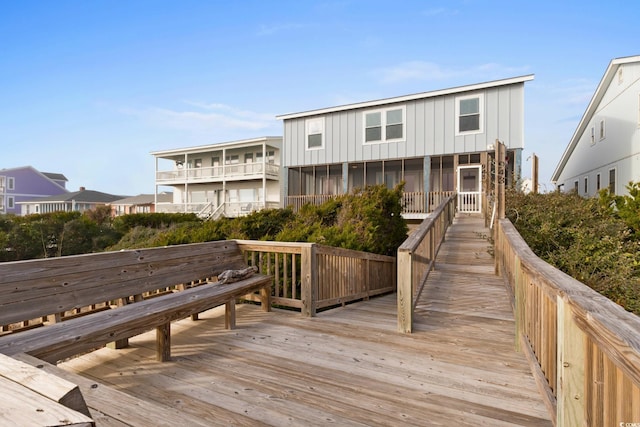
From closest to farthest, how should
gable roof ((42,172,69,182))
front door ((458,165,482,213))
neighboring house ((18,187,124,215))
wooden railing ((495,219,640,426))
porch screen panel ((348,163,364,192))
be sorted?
wooden railing ((495,219,640,426)) < front door ((458,165,482,213)) < porch screen panel ((348,163,364,192)) < neighboring house ((18,187,124,215)) < gable roof ((42,172,69,182))

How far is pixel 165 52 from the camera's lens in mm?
14531

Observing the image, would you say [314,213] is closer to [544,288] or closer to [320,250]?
[320,250]

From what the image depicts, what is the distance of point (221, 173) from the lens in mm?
24891

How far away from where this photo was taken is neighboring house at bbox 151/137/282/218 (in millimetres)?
23672

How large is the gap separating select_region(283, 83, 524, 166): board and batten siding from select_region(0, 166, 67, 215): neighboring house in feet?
142

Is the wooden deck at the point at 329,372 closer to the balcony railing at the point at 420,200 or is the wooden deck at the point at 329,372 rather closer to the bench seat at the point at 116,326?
the bench seat at the point at 116,326

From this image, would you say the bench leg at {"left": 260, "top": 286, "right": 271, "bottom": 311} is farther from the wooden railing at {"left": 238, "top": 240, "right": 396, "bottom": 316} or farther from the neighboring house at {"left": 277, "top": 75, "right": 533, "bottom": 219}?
the neighboring house at {"left": 277, "top": 75, "right": 533, "bottom": 219}

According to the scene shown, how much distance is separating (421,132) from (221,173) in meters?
14.3

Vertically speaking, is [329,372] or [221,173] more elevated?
[221,173]

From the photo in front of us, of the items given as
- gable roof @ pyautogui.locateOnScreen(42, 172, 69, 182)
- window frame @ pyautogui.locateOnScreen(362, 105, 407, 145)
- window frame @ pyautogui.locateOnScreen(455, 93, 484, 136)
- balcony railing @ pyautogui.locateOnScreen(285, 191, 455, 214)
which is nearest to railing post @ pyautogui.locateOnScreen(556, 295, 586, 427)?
balcony railing @ pyautogui.locateOnScreen(285, 191, 455, 214)

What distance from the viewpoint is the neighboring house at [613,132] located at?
13719mm

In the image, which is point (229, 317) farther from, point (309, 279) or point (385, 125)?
point (385, 125)

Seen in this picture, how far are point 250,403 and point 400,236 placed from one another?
7.05 meters

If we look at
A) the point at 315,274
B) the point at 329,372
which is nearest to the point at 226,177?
the point at 315,274
